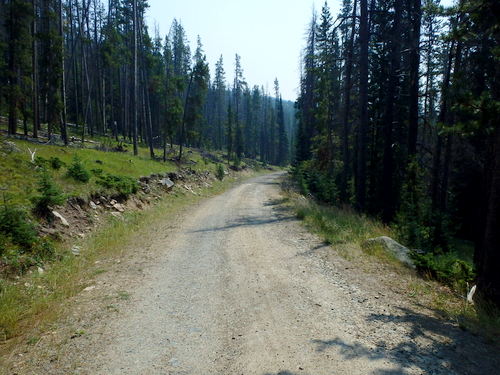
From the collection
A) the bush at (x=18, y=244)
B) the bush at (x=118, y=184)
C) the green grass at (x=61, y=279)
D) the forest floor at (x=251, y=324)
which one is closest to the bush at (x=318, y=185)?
the green grass at (x=61, y=279)

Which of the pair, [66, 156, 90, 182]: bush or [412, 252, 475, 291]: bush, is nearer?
[412, 252, 475, 291]: bush

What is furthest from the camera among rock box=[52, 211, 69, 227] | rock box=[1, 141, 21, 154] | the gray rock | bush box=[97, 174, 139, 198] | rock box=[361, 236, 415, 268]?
bush box=[97, 174, 139, 198]

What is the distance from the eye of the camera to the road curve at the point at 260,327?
3.37 meters

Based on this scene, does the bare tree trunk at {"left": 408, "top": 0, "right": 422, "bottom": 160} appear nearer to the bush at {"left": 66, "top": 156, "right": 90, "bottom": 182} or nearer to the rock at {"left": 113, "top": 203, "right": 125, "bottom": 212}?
the rock at {"left": 113, "top": 203, "right": 125, "bottom": 212}

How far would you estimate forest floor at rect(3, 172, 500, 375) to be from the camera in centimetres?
340

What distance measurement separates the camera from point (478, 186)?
19031 millimetres

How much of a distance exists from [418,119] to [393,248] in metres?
14.3

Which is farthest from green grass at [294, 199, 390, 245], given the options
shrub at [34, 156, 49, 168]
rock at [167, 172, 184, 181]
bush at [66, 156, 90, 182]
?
rock at [167, 172, 184, 181]

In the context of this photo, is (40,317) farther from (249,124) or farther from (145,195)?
(249,124)

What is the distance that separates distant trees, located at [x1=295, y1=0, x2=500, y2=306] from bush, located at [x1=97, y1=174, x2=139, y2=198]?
1057 centimetres

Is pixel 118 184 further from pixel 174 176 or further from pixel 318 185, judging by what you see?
pixel 318 185

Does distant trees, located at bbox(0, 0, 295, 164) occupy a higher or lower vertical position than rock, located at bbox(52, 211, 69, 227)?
higher

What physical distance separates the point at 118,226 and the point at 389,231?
9729 millimetres

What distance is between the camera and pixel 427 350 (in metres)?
3.64
